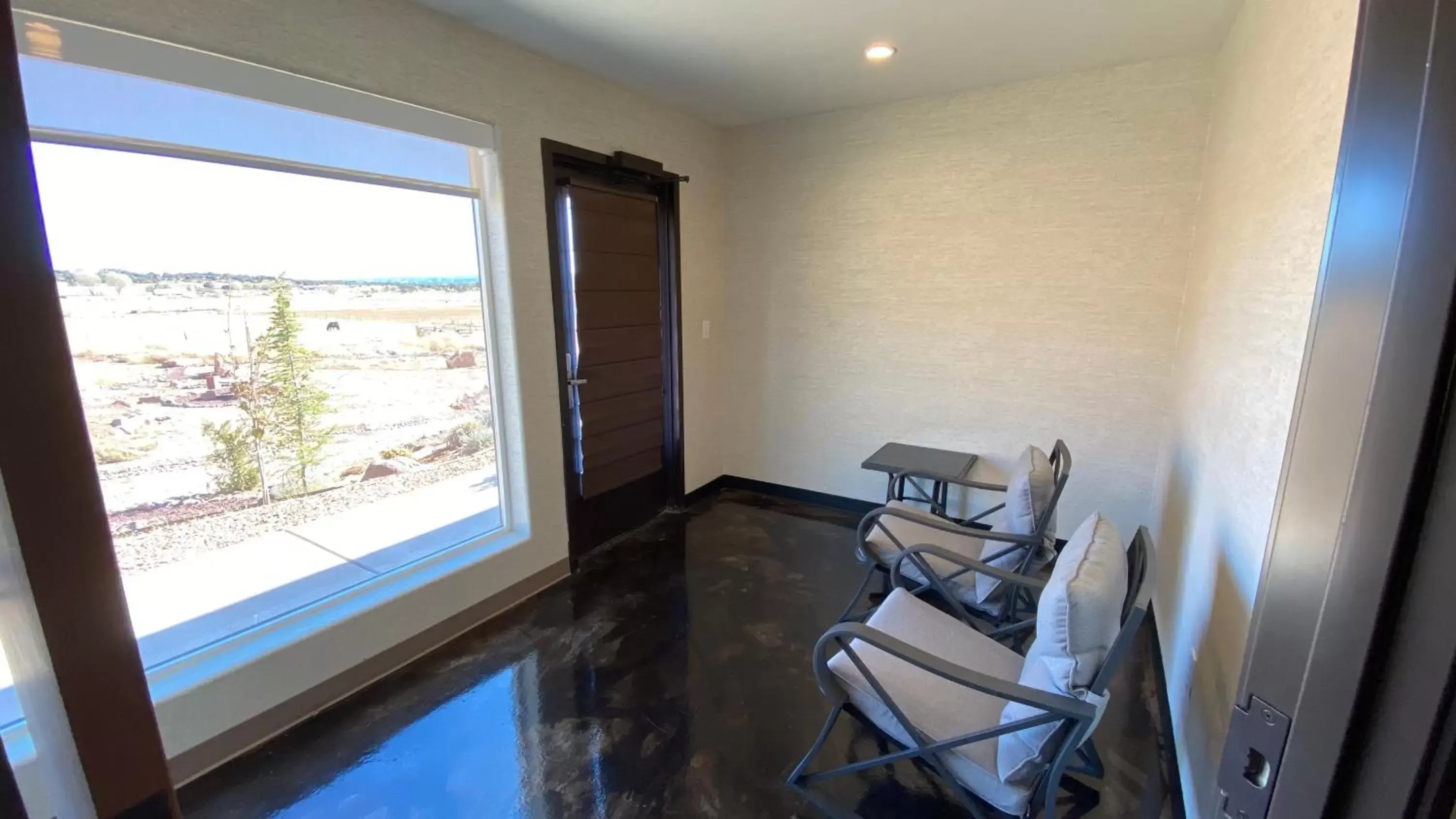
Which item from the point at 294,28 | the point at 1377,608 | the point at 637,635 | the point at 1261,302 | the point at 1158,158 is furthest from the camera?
the point at 1158,158

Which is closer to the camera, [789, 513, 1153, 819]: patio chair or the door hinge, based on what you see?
the door hinge

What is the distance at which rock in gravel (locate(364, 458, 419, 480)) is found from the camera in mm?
2451

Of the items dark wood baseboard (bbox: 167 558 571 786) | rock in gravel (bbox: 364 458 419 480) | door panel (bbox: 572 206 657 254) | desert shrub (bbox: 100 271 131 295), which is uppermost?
door panel (bbox: 572 206 657 254)

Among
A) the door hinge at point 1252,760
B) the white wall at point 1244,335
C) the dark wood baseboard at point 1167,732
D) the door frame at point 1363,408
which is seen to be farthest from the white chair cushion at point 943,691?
the door frame at point 1363,408

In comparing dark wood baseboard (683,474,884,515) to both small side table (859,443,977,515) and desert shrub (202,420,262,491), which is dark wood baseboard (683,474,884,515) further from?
desert shrub (202,420,262,491)

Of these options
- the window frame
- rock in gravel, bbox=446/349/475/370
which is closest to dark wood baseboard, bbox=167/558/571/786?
the window frame

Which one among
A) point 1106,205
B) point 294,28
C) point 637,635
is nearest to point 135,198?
point 294,28

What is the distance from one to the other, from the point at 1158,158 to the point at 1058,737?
282cm

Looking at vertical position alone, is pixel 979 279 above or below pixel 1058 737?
above

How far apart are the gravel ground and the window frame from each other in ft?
1.04

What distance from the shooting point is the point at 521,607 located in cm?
282

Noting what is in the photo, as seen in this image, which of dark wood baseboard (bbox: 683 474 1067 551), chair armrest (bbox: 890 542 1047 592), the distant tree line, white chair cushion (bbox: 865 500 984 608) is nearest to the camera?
the distant tree line

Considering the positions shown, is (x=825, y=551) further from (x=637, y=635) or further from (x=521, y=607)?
(x=521, y=607)

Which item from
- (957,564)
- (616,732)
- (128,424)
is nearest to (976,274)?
(957,564)
